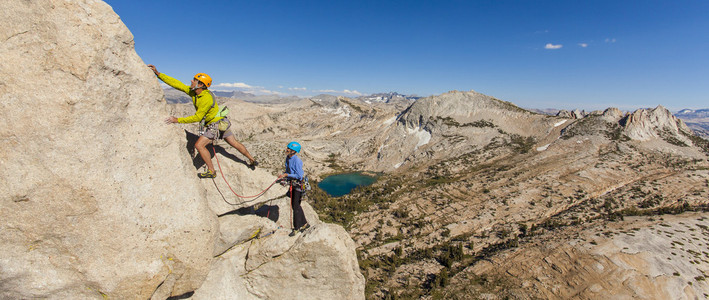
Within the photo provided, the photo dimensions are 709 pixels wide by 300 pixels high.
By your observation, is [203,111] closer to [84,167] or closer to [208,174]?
[208,174]

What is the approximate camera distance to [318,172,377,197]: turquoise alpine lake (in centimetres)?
7338

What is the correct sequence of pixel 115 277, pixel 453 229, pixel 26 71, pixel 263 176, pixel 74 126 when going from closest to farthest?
1. pixel 26 71
2. pixel 74 126
3. pixel 115 277
4. pixel 263 176
5. pixel 453 229

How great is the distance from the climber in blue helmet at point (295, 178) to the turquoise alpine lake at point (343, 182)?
58.8 metres

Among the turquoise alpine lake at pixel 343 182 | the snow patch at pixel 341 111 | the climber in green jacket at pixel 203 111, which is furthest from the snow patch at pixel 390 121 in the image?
the climber in green jacket at pixel 203 111

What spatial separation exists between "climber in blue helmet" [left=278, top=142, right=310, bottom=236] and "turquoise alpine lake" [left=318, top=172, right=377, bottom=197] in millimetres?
58842

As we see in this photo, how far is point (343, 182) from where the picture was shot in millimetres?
80375

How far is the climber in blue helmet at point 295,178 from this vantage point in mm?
11078

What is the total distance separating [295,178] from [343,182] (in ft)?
229

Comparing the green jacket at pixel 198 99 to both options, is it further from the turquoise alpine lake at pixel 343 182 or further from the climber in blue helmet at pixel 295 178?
the turquoise alpine lake at pixel 343 182

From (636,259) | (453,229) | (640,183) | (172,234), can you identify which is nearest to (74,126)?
(172,234)

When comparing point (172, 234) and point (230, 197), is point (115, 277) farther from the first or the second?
point (230, 197)

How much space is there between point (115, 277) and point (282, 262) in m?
5.11

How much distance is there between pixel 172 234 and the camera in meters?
7.84

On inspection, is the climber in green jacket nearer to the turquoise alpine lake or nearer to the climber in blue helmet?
the climber in blue helmet
